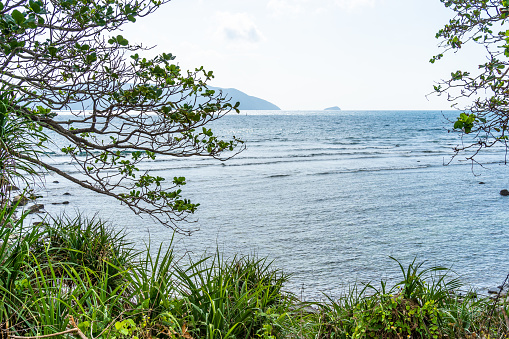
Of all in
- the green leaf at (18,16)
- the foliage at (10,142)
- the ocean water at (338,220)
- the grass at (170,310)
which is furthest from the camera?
the ocean water at (338,220)

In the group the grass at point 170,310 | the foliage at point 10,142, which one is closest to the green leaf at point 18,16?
the foliage at point 10,142

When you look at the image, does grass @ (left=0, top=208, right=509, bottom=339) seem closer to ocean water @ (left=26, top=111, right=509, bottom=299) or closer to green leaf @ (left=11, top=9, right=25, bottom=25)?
ocean water @ (left=26, top=111, right=509, bottom=299)

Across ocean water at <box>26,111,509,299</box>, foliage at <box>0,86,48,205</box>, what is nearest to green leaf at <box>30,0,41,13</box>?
foliage at <box>0,86,48,205</box>

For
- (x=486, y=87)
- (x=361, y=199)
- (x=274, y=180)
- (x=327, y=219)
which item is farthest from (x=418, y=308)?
(x=274, y=180)

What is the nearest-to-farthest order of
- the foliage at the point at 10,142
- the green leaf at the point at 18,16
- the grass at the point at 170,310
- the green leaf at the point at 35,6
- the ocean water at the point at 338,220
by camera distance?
1. the grass at the point at 170,310
2. the green leaf at the point at 18,16
3. the green leaf at the point at 35,6
4. the foliage at the point at 10,142
5. the ocean water at the point at 338,220

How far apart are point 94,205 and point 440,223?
1169cm

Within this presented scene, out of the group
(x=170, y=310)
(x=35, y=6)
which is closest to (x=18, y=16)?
(x=35, y=6)

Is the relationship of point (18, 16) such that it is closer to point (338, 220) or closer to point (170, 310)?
point (170, 310)

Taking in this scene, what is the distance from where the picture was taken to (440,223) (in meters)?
10.8

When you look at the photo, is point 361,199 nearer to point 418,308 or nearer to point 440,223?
point 440,223

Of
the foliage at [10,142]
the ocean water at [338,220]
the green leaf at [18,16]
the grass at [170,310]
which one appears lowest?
the ocean water at [338,220]

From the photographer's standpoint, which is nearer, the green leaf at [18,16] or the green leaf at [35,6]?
the green leaf at [18,16]

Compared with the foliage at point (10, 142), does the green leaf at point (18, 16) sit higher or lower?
higher

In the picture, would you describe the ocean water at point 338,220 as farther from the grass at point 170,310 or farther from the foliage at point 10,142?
the foliage at point 10,142
